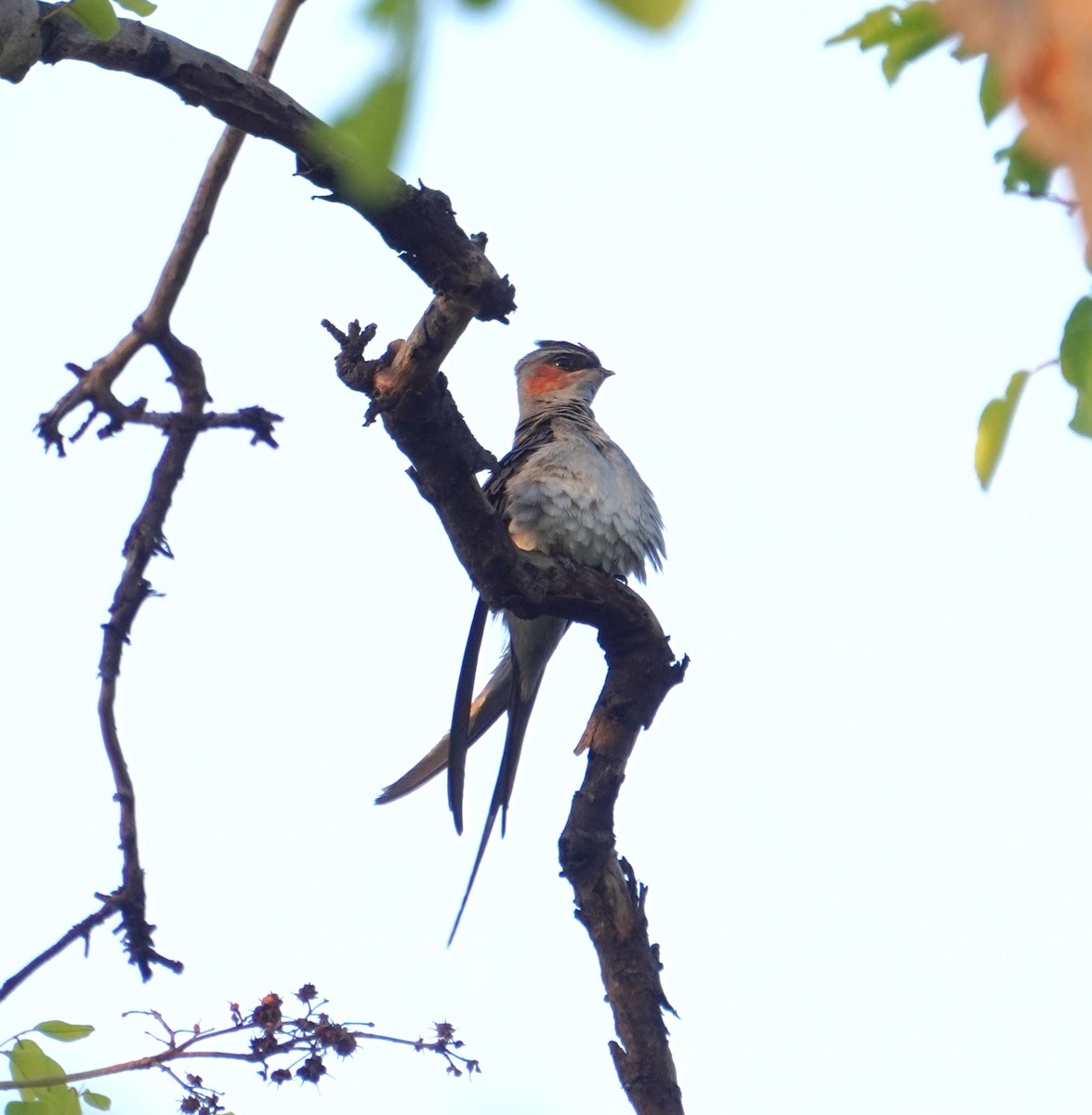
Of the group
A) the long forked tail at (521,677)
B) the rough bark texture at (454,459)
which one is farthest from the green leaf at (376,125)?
the long forked tail at (521,677)

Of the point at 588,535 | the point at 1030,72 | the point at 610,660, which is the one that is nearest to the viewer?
the point at 1030,72

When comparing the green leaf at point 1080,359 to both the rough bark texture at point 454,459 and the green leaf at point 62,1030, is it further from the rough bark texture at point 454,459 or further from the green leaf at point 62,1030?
the green leaf at point 62,1030

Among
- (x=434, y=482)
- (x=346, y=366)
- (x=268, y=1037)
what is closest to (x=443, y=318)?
(x=346, y=366)

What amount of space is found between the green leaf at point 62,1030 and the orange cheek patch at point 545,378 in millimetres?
5153

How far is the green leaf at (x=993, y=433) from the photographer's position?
1991mm

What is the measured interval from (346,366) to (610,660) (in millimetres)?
1549

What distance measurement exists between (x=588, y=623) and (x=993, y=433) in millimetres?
2855

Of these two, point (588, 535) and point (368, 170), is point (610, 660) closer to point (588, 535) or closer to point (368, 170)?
point (588, 535)

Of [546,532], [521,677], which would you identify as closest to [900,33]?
[546,532]

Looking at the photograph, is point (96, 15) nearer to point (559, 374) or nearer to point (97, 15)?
point (97, 15)

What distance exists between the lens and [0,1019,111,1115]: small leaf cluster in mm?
2947

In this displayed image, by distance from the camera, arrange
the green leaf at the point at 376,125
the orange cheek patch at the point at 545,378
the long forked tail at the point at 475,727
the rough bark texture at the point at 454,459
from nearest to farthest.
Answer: the green leaf at the point at 376,125
the rough bark texture at the point at 454,459
the long forked tail at the point at 475,727
the orange cheek patch at the point at 545,378

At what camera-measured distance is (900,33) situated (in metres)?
2.14

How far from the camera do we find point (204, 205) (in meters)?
4.15
